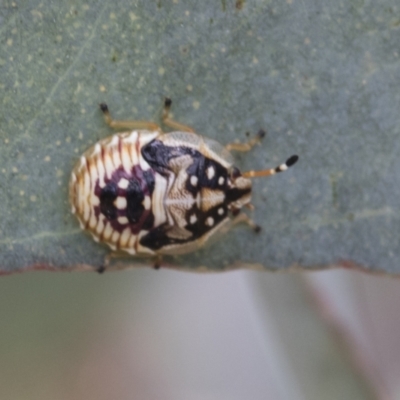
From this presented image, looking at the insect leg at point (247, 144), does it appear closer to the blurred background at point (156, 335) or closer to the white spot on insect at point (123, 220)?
the white spot on insect at point (123, 220)

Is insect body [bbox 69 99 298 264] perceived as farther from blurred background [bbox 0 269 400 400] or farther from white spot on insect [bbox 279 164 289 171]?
blurred background [bbox 0 269 400 400]

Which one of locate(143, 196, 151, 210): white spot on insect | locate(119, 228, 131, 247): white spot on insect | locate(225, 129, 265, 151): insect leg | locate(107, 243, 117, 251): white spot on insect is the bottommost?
locate(107, 243, 117, 251): white spot on insect

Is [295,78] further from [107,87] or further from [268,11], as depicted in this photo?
[107,87]

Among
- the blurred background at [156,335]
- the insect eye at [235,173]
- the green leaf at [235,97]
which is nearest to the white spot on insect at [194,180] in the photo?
the insect eye at [235,173]

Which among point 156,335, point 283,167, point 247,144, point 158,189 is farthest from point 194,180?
point 156,335

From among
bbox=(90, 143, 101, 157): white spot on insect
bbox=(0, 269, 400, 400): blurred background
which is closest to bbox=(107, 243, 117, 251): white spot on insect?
bbox=(90, 143, 101, 157): white spot on insect
